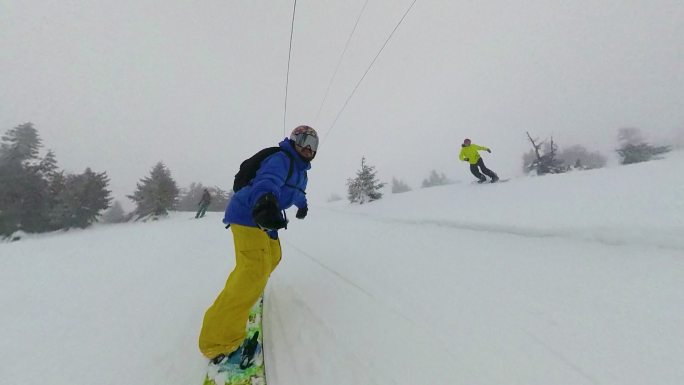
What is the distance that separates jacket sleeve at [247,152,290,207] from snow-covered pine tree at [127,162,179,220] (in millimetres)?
29931

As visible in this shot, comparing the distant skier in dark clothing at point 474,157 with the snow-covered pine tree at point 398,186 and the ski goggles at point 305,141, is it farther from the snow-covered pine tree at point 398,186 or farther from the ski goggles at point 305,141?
the snow-covered pine tree at point 398,186

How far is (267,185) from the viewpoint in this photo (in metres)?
2.40

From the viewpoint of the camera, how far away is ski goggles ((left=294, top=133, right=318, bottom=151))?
3078mm

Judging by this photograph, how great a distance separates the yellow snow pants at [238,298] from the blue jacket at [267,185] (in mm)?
143

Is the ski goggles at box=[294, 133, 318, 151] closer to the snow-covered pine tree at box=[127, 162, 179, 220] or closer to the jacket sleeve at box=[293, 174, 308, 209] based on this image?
the jacket sleeve at box=[293, 174, 308, 209]

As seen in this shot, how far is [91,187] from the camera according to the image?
23969 millimetres

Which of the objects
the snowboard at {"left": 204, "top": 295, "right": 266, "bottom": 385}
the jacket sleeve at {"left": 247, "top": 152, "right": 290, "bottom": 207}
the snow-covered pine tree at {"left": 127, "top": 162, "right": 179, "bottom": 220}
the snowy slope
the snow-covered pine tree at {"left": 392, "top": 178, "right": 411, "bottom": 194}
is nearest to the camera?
the snowy slope

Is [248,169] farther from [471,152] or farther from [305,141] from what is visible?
[471,152]

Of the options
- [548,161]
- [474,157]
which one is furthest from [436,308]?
[548,161]

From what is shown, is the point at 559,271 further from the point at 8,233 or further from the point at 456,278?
the point at 8,233

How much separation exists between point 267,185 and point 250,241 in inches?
24.1

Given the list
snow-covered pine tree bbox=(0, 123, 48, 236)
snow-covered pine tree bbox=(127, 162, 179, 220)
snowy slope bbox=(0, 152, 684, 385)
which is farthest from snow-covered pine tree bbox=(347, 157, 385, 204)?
snow-covered pine tree bbox=(0, 123, 48, 236)

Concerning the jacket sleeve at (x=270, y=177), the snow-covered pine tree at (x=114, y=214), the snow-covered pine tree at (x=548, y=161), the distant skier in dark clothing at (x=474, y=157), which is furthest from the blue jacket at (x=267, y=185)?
the snow-covered pine tree at (x=114, y=214)

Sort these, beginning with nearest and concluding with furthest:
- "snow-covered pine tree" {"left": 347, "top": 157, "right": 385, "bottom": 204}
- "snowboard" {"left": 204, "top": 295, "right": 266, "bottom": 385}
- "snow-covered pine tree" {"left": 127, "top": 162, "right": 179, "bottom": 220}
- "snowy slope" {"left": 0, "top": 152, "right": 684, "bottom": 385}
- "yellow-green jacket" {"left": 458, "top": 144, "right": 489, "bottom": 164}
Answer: "snowy slope" {"left": 0, "top": 152, "right": 684, "bottom": 385}, "snowboard" {"left": 204, "top": 295, "right": 266, "bottom": 385}, "yellow-green jacket" {"left": 458, "top": 144, "right": 489, "bottom": 164}, "snow-covered pine tree" {"left": 347, "top": 157, "right": 385, "bottom": 204}, "snow-covered pine tree" {"left": 127, "top": 162, "right": 179, "bottom": 220}
